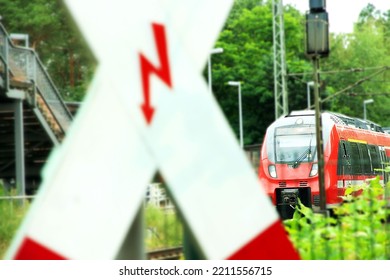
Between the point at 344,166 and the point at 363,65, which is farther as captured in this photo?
the point at 344,166

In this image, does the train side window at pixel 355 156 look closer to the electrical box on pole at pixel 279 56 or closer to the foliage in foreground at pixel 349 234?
the electrical box on pole at pixel 279 56

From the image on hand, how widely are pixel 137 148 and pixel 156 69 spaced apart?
255 millimetres

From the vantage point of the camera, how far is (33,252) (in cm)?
280

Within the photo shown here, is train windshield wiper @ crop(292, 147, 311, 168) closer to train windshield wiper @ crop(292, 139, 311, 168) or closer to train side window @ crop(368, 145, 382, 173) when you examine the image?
train windshield wiper @ crop(292, 139, 311, 168)

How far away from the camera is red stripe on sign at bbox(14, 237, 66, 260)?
109 inches

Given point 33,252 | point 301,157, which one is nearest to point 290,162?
point 301,157

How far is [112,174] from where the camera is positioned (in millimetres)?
2854

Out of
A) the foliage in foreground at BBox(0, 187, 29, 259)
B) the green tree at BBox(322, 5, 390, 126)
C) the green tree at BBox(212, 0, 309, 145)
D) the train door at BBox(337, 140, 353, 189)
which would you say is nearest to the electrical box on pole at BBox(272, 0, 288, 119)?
the green tree at BBox(212, 0, 309, 145)

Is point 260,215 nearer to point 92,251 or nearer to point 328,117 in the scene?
point 92,251

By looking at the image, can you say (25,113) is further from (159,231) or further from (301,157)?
(301,157)

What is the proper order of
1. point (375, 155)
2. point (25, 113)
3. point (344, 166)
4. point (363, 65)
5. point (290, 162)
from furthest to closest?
1. point (290, 162)
2. point (344, 166)
3. point (375, 155)
4. point (25, 113)
5. point (363, 65)

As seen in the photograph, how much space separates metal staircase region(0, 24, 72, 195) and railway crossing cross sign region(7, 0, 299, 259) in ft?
5.12

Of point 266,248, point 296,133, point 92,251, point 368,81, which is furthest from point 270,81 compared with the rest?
point 296,133
